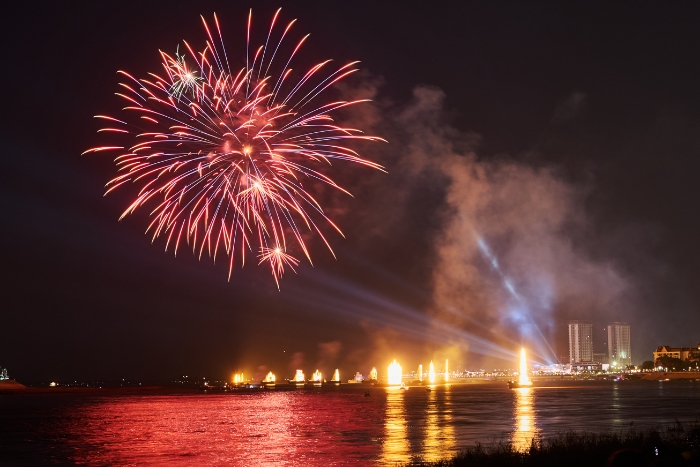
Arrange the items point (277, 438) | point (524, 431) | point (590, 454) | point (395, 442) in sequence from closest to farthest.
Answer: point (590, 454)
point (395, 442)
point (524, 431)
point (277, 438)

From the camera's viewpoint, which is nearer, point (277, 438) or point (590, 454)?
point (590, 454)

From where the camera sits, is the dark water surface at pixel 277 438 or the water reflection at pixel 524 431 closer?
the dark water surface at pixel 277 438

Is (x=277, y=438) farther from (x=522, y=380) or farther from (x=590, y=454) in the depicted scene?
(x=522, y=380)

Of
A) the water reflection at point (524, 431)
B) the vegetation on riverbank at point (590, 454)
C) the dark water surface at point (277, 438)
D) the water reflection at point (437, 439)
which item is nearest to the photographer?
the vegetation on riverbank at point (590, 454)

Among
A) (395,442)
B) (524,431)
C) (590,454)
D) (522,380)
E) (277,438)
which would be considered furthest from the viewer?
(522,380)

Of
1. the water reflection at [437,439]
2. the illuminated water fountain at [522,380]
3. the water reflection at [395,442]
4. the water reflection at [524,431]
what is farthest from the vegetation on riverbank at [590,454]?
the illuminated water fountain at [522,380]

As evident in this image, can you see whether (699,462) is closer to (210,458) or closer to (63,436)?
(210,458)

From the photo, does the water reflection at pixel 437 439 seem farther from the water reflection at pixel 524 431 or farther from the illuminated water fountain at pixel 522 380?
the illuminated water fountain at pixel 522 380

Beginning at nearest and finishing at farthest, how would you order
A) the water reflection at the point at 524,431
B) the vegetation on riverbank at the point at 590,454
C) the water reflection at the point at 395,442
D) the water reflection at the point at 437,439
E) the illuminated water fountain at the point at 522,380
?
the vegetation on riverbank at the point at 590,454, the water reflection at the point at 395,442, the water reflection at the point at 437,439, the water reflection at the point at 524,431, the illuminated water fountain at the point at 522,380

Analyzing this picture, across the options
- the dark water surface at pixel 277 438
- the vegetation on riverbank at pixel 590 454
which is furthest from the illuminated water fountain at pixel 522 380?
the vegetation on riverbank at pixel 590 454

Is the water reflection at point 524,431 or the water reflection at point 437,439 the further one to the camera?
the water reflection at point 524,431

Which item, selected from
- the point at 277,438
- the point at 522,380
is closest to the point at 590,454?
the point at 277,438

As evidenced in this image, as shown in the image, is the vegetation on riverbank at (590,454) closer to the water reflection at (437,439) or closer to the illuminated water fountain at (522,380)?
the water reflection at (437,439)

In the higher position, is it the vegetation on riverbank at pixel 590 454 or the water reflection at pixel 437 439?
the vegetation on riverbank at pixel 590 454
